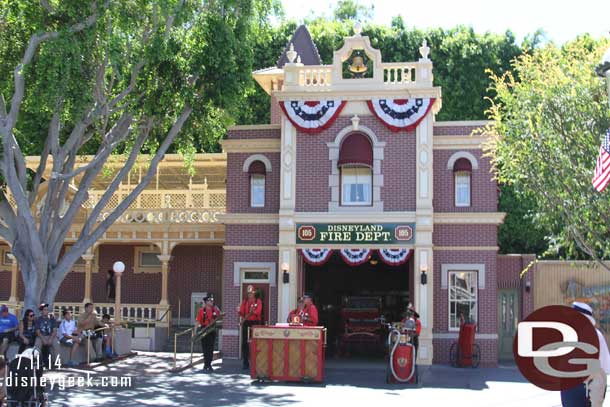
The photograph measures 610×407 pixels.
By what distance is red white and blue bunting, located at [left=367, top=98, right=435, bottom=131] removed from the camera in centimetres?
2323

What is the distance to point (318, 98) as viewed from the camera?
934 inches

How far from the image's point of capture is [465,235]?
23.4 metres

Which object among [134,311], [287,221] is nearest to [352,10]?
[134,311]

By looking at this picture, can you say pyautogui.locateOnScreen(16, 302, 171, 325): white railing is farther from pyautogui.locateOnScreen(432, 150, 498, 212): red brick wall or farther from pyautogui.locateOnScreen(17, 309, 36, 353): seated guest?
pyautogui.locateOnScreen(432, 150, 498, 212): red brick wall

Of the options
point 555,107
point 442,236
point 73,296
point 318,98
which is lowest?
point 73,296

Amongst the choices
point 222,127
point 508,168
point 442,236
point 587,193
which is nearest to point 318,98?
point 222,127

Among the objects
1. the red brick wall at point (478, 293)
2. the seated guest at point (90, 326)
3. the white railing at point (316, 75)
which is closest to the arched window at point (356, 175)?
the white railing at point (316, 75)

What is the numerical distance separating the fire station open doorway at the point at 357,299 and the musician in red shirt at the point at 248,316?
2808 mm

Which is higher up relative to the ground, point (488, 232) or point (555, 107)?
point (555, 107)

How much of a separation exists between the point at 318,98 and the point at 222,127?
9.12ft

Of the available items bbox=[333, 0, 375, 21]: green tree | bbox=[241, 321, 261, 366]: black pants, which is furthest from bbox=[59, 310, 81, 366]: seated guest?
bbox=[333, 0, 375, 21]: green tree

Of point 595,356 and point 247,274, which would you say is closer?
point 595,356

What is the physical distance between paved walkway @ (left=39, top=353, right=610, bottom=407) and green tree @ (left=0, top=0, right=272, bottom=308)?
368 centimetres

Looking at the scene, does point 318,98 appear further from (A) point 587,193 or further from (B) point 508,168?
(A) point 587,193
